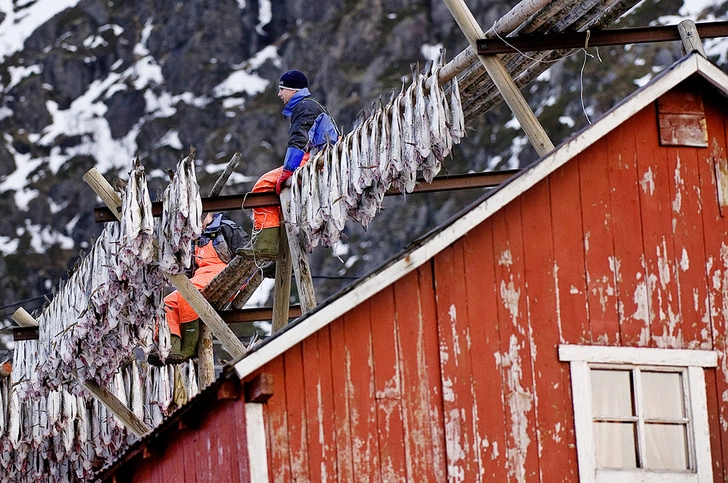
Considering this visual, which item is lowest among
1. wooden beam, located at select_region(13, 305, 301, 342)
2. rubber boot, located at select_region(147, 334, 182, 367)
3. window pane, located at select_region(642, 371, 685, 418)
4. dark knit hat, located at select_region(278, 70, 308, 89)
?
window pane, located at select_region(642, 371, 685, 418)

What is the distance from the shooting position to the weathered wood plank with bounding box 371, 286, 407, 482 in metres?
10.9

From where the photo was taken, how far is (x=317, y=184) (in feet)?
42.8

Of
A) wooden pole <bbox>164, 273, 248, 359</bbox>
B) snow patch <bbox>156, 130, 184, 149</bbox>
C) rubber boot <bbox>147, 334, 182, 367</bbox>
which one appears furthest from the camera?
snow patch <bbox>156, 130, 184, 149</bbox>

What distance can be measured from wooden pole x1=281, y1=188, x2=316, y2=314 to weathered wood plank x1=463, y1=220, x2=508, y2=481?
2.35 metres

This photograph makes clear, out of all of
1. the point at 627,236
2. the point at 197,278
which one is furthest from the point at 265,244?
the point at 627,236

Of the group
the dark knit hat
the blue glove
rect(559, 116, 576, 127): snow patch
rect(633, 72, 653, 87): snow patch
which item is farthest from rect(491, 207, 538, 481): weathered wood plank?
rect(559, 116, 576, 127): snow patch

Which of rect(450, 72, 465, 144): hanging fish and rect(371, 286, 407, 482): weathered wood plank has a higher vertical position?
rect(450, 72, 465, 144): hanging fish

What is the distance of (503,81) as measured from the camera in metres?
12.5

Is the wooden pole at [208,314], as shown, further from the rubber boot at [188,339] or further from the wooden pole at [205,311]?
the rubber boot at [188,339]

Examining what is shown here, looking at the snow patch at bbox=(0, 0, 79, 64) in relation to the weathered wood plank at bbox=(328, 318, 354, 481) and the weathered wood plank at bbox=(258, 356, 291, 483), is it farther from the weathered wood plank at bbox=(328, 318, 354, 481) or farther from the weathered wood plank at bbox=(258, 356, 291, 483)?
the weathered wood plank at bbox=(258, 356, 291, 483)

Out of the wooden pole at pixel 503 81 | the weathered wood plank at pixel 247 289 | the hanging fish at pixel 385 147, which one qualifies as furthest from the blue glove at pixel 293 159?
the wooden pole at pixel 503 81

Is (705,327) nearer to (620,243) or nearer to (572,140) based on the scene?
(620,243)

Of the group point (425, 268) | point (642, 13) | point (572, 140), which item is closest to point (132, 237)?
point (425, 268)

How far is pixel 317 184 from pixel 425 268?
2.06 m
